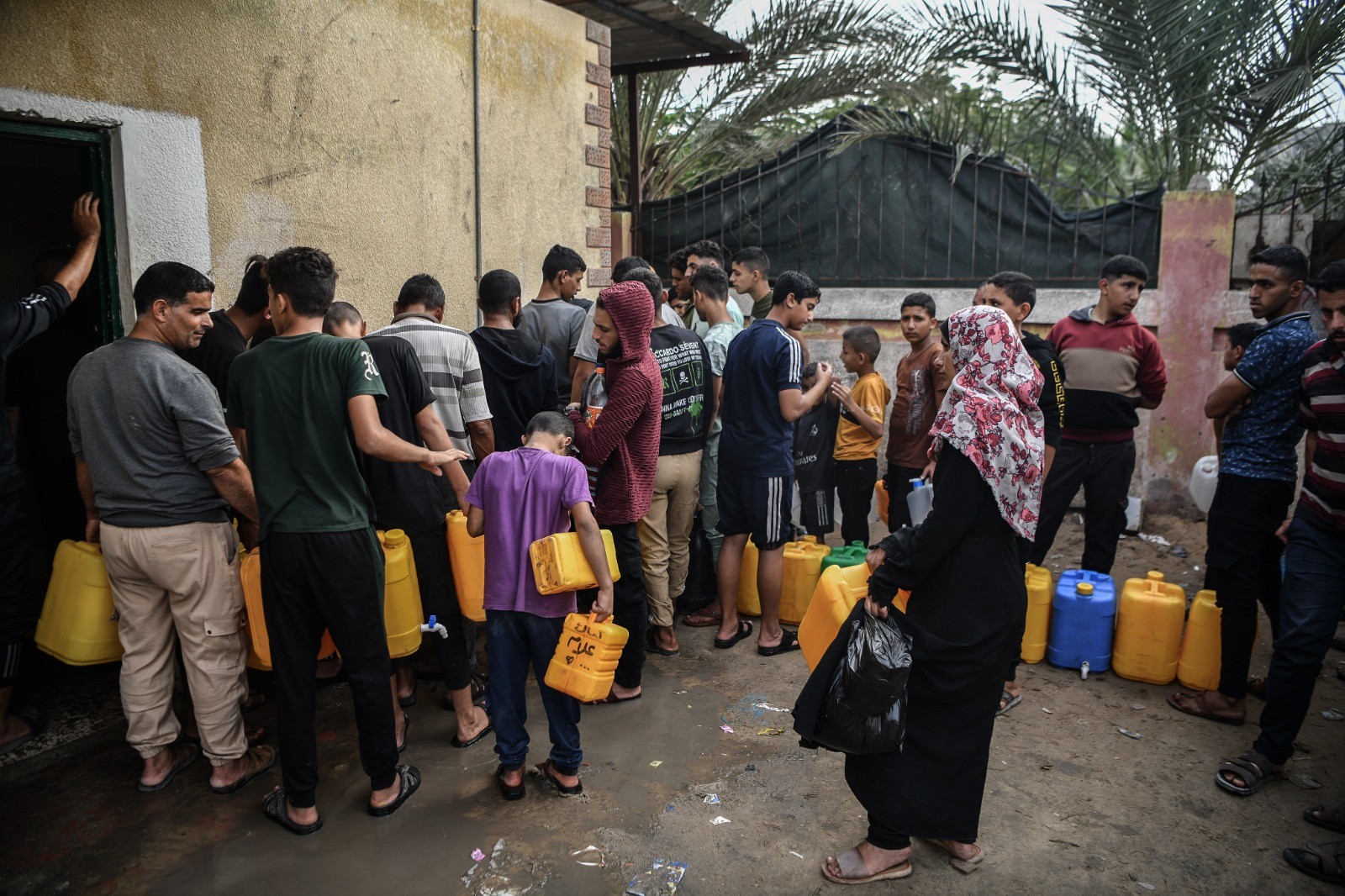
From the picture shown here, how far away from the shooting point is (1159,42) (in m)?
7.90

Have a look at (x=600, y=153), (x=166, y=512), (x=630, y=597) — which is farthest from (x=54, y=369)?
(x=600, y=153)

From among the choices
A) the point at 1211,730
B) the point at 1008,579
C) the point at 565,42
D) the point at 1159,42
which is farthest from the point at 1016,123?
the point at 1008,579

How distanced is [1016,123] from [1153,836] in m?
7.21

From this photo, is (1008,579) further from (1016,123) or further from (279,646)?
(1016,123)

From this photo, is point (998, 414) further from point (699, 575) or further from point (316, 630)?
point (699, 575)

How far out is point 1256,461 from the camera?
4055 millimetres

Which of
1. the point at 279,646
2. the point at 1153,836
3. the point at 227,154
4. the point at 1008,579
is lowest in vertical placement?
the point at 1153,836

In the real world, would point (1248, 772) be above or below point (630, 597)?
below

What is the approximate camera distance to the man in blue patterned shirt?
3.99 meters

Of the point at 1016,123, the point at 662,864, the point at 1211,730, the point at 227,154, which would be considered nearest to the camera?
the point at 662,864

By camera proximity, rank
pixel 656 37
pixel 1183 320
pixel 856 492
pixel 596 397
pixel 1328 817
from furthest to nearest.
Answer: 1. pixel 656 37
2. pixel 1183 320
3. pixel 856 492
4. pixel 596 397
5. pixel 1328 817

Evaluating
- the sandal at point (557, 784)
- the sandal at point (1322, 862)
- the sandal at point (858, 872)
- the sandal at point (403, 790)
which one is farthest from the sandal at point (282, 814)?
the sandal at point (1322, 862)

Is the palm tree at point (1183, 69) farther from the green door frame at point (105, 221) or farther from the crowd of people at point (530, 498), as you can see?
the green door frame at point (105, 221)

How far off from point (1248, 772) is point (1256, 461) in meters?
1.36
